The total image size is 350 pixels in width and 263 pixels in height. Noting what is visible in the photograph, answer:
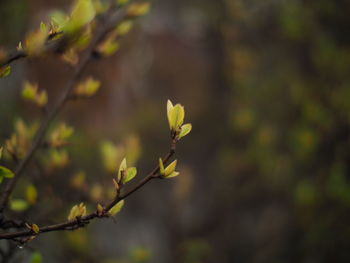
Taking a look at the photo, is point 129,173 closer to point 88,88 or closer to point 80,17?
point 80,17

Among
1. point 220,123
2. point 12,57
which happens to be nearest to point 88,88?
point 12,57

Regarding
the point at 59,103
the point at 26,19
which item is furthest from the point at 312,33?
the point at 59,103

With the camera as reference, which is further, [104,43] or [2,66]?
[104,43]

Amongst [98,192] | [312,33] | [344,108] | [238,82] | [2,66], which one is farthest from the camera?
[238,82]

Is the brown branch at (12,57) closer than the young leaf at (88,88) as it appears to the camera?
Yes

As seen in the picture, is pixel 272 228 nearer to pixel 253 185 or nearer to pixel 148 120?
pixel 253 185

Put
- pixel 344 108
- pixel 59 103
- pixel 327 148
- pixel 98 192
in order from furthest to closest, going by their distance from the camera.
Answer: pixel 327 148 → pixel 344 108 → pixel 98 192 → pixel 59 103

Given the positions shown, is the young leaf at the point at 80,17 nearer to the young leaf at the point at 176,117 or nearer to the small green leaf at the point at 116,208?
the young leaf at the point at 176,117

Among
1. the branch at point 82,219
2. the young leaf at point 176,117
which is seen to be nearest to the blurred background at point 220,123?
the branch at point 82,219

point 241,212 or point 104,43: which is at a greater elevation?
point 104,43
